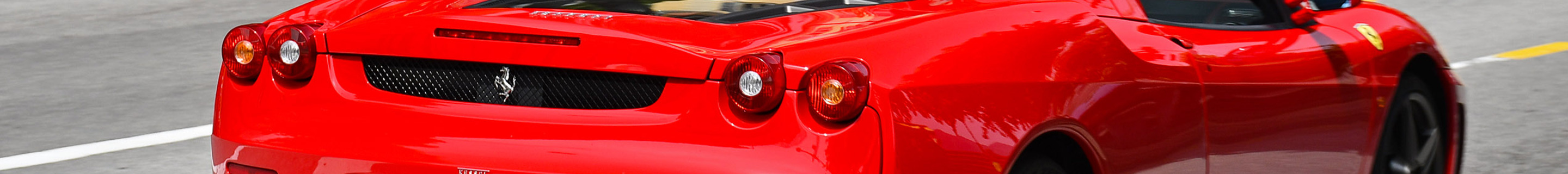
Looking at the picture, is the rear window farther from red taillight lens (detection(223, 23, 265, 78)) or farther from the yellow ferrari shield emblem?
the yellow ferrari shield emblem

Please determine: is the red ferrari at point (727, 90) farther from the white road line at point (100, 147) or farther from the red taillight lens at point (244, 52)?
the white road line at point (100, 147)

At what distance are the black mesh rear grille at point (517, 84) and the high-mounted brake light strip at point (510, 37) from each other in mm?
Answer: 45

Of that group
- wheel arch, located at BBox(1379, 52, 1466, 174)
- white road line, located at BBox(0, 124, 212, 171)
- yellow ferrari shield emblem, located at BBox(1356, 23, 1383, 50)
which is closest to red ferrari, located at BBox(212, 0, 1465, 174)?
yellow ferrari shield emblem, located at BBox(1356, 23, 1383, 50)

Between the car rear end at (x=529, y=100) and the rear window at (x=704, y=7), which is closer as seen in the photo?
the car rear end at (x=529, y=100)

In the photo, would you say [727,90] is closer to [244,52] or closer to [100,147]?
[244,52]

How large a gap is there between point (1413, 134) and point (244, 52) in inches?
118

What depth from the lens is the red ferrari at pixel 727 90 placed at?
3354 mm

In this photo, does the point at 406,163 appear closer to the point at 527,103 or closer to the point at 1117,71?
the point at 527,103

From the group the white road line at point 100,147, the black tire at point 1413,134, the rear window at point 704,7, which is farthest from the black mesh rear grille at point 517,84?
the white road line at point 100,147

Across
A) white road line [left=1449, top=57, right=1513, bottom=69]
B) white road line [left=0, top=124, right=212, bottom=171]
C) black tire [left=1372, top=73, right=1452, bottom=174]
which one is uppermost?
black tire [left=1372, top=73, right=1452, bottom=174]

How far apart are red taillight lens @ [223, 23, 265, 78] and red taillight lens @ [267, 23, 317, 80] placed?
0.06 m

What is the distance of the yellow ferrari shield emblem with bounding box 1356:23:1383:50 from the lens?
498 centimetres

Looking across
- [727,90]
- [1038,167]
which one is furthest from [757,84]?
[1038,167]

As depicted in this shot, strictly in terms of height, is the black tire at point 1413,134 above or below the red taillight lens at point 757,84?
below
